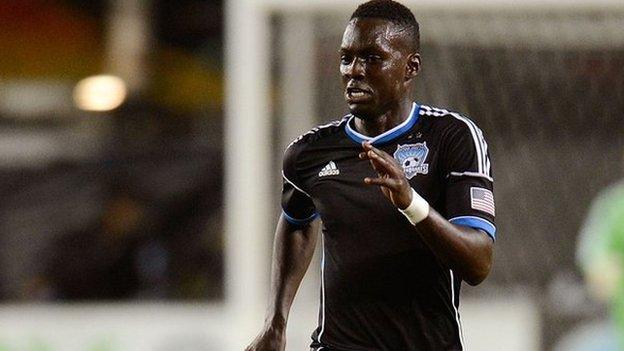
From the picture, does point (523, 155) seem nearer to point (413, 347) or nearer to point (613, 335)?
point (613, 335)

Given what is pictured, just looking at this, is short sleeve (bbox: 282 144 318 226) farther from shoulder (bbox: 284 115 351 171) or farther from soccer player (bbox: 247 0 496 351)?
soccer player (bbox: 247 0 496 351)

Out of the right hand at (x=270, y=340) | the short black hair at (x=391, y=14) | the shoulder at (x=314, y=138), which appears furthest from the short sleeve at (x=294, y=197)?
the short black hair at (x=391, y=14)

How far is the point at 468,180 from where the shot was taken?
420cm

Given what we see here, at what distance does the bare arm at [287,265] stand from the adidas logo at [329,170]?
0.40 m

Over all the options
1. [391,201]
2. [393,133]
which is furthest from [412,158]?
[391,201]

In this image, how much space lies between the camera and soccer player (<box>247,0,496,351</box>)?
424 cm

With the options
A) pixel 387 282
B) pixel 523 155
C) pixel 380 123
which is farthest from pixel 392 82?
pixel 523 155

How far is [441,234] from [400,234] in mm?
332

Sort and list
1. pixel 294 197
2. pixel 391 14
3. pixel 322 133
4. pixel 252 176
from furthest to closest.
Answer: pixel 252 176, pixel 294 197, pixel 322 133, pixel 391 14

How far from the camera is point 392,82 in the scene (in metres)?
4.29

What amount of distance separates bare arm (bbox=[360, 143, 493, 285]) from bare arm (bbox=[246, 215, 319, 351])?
729 millimetres

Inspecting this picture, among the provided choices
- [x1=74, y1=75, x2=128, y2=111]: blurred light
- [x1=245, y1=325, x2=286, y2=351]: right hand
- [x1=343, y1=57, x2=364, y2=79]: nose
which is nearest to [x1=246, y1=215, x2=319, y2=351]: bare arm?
[x1=245, y1=325, x2=286, y2=351]: right hand

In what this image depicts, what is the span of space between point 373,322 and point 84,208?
572 centimetres

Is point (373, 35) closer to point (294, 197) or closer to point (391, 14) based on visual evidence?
point (391, 14)
